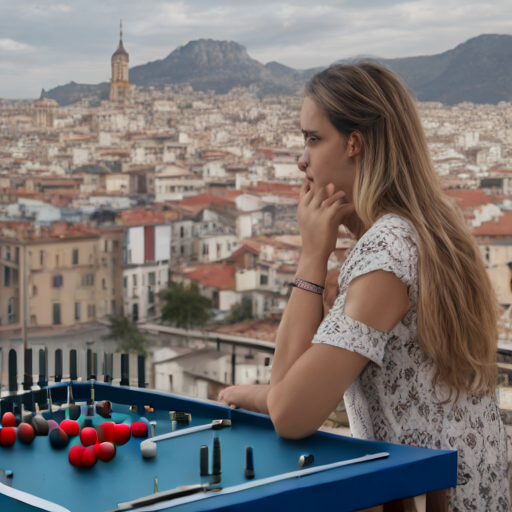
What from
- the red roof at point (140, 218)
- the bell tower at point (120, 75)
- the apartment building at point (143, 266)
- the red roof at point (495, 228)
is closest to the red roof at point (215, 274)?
the apartment building at point (143, 266)

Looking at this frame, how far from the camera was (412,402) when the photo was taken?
0.61 metres

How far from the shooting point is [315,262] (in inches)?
25.7

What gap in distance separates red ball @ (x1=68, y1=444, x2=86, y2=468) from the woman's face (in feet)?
1.20

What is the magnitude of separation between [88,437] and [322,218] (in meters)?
0.34

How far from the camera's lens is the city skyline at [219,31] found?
22438mm

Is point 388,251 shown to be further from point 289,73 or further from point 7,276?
point 289,73

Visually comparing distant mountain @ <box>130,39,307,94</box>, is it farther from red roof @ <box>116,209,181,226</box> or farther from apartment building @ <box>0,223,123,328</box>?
apartment building @ <box>0,223,123,328</box>

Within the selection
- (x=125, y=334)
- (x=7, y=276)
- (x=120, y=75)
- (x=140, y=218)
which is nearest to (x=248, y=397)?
(x=125, y=334)

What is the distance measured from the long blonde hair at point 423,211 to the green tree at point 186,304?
1777cm

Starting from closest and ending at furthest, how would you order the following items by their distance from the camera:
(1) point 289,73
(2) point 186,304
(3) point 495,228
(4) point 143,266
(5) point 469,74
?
(3) point 495,228, (2) point 186,304, (4) point 143,266, (5) point 469,74, (1) point 289,73

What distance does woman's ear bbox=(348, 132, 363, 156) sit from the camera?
663mm

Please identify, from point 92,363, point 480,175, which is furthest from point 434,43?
point 92,363

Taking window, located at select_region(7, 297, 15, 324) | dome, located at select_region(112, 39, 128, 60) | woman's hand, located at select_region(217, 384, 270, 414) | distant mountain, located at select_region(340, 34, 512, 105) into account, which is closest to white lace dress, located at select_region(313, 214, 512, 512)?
woman's hand, located at select_region(217, 384, 270, 414)

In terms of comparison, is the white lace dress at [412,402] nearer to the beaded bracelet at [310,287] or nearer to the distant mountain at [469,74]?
the beaded bracelet at [310,287]
